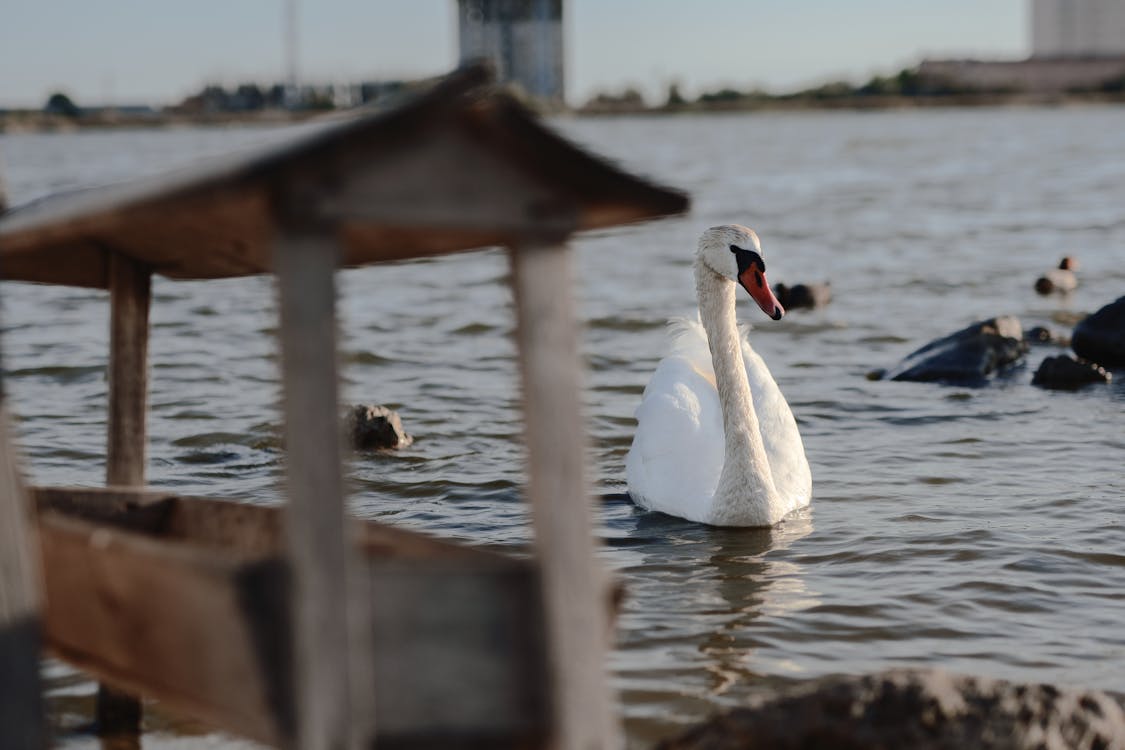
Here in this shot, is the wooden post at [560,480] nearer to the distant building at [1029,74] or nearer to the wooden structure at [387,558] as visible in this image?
the wooden structure at [387,558]

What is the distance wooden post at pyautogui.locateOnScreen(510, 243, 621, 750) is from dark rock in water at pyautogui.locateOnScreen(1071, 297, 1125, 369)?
963 centimetres

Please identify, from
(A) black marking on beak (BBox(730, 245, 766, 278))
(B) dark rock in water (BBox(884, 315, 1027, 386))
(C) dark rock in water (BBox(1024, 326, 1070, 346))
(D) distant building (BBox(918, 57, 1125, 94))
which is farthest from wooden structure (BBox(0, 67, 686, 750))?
(D) distant building (BBox(918, 57, 1125, 94))

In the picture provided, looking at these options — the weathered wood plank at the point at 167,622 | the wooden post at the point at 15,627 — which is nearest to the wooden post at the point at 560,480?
the weathered wood plank at the point at 167,622

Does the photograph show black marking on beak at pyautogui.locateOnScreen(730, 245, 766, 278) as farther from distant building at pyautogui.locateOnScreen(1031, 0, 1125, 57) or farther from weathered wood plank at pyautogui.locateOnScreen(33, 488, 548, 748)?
distant building at pyautogui.locateOnScreen(1031, 0, 1125, 57)

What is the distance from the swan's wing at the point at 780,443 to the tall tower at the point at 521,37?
16349 cm

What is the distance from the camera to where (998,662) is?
5.54 metres

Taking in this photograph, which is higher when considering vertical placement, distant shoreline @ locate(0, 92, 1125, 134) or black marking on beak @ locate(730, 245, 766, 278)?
distant shoreline @ locate(0, 92, 1125, 134)

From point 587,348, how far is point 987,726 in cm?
1021

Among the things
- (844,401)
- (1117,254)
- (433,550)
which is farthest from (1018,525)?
(1117,254)

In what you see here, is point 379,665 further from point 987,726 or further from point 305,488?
point 987,726

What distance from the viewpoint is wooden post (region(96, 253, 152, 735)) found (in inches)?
183

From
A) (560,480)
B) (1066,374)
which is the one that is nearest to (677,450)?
(1066,374)

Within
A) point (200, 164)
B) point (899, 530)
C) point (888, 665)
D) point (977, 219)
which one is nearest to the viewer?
point (200, 164)

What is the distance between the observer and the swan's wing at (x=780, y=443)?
7.94 m
